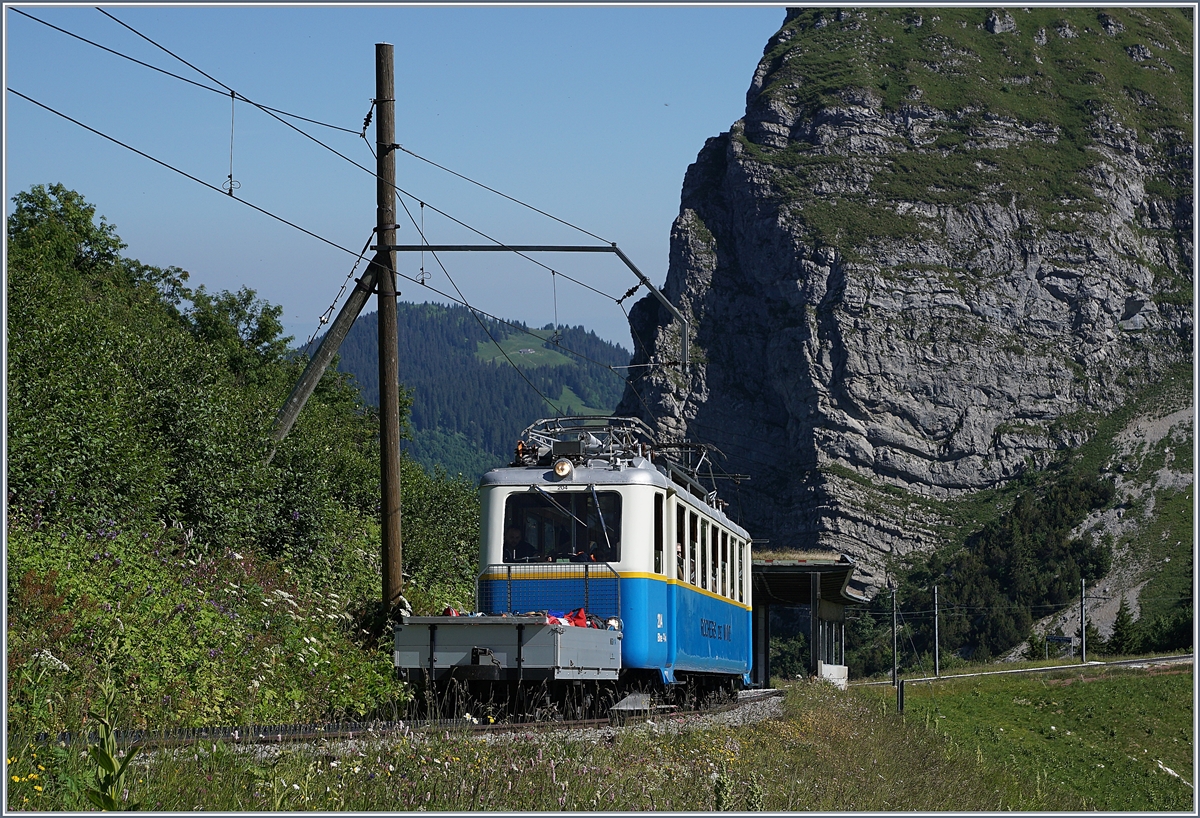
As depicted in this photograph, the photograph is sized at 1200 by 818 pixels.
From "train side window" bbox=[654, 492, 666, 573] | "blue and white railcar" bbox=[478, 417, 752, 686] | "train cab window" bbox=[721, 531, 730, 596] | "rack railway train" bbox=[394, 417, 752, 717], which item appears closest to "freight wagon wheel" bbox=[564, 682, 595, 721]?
"rack railway train" bbox=[394, 417, 752, 717]

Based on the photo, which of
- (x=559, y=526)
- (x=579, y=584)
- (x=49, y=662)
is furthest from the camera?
(x=559, y=526)

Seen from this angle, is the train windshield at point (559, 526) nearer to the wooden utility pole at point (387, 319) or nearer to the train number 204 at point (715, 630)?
the wooden utility pole at point (387, 319)

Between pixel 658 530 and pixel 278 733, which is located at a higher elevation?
pixel 658 530

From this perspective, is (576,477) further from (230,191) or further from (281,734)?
(281,734)

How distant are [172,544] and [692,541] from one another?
6.46 meters

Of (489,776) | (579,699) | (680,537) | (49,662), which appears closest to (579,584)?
(579,699)

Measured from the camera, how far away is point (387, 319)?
16672 millimetres

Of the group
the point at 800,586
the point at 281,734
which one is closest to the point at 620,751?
the point at 281,734

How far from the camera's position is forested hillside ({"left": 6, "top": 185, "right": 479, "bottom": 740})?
469 inches

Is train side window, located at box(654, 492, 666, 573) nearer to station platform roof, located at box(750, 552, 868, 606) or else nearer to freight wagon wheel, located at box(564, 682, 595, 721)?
freight wagon wheel, located at box(564, 682, 595, 721)

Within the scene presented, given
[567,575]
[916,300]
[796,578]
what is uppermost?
[916,300]

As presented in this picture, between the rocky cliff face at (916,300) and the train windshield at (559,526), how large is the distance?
140 metres

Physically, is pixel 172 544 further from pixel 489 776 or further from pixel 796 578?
pixel 796 578

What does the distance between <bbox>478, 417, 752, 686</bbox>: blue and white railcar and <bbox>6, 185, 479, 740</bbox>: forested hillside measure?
6.47ft
